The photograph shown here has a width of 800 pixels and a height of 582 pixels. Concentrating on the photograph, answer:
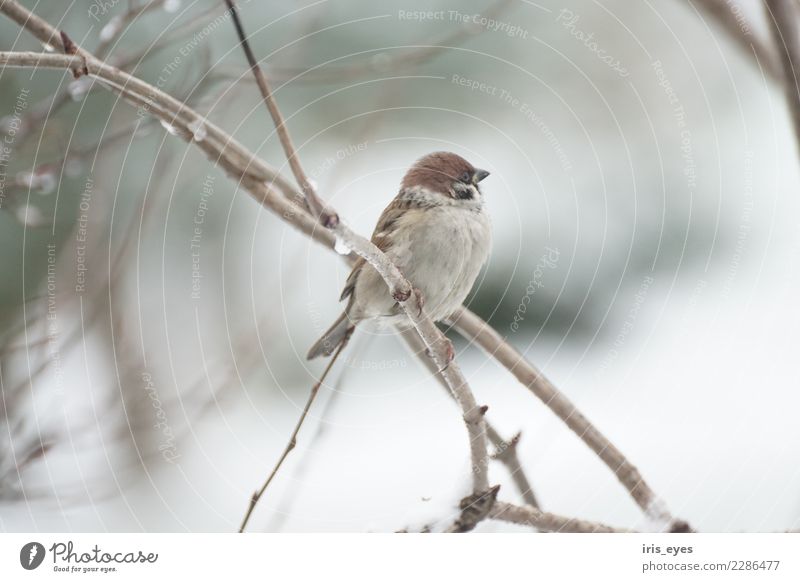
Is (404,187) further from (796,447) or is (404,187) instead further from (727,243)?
(796,447)

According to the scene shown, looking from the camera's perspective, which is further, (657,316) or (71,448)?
(657,316)

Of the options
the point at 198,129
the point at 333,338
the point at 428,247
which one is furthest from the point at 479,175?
the point at 198,129

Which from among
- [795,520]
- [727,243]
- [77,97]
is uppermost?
[77,97]

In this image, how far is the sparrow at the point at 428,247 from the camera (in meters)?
1.52

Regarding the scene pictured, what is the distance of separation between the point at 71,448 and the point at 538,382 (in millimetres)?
911

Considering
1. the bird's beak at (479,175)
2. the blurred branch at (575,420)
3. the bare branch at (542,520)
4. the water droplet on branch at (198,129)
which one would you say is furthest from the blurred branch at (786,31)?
the water droplet on branch at (198,129)

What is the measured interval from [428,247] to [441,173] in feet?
0.51

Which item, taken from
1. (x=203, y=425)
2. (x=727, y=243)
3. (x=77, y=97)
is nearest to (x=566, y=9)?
(x=727, y=243)

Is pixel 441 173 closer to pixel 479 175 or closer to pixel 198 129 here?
pixel 479 175

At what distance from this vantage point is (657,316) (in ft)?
4.95

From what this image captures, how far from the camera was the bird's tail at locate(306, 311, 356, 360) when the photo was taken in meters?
1.51

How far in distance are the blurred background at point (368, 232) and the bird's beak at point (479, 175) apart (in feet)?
0.05

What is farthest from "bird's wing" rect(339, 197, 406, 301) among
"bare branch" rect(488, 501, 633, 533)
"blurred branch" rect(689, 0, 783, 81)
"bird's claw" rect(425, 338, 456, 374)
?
A: "blurred branch" rect(689, 0, 783, 81)

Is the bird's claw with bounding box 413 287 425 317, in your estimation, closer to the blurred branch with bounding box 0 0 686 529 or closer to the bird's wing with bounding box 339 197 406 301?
the blurred branch with bounding box 0 0 686 529
